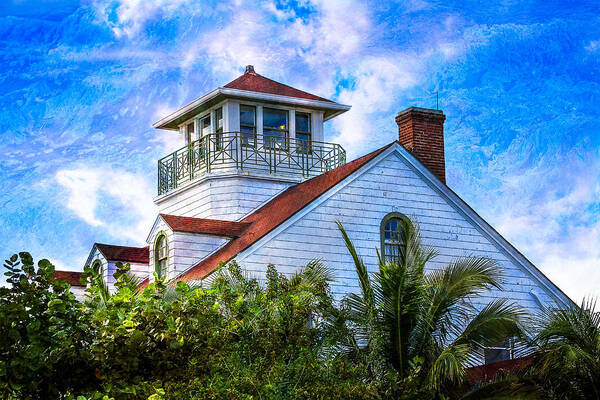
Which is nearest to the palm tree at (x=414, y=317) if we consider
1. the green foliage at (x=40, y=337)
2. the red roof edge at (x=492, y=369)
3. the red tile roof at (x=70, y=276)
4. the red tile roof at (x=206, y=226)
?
the red roof edge at (x=492, y=369)

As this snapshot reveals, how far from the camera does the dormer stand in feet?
112

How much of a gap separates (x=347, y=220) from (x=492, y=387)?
28.4 ft

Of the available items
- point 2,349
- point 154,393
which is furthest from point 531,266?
point 2,349

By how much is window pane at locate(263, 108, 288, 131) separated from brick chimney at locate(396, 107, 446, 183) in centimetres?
528

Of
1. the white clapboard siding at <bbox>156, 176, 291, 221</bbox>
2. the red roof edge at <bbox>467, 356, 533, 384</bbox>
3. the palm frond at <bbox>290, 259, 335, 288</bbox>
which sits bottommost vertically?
the red roof edge at <bbox>467, 356, 533, 384</bbox>

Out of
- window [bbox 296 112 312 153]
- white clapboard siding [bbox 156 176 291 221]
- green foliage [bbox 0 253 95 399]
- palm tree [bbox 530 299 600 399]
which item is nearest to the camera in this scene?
green foliage [bbox 0 253 95 399]

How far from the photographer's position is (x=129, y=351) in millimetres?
14266

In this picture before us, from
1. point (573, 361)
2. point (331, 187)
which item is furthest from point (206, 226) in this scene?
point (573, 361)

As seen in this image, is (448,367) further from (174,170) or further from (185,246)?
(174,170)

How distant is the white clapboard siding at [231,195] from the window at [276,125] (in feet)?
5.45

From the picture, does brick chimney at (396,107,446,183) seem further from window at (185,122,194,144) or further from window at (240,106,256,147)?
window at (185,122,194,144)

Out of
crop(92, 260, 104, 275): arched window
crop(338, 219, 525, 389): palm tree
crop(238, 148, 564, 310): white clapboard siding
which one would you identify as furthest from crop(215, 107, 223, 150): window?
crop(338, 219, 525, 389): palm tree

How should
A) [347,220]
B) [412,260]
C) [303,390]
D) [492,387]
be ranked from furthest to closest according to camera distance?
1. [347,220]
2. [412,260]
3. [492,387]
4. [303,390]

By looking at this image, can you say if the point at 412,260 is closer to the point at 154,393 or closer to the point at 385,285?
the point at 385,285
